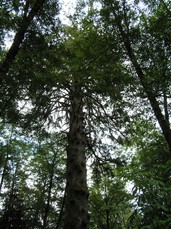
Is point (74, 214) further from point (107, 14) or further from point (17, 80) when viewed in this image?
point (107, 14)

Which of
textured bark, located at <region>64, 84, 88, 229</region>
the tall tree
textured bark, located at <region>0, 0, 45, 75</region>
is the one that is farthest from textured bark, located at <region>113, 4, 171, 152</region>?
textured bark, located at <region>0, 0, 45, 75</region>

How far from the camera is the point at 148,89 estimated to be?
491cm

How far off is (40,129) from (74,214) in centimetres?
429

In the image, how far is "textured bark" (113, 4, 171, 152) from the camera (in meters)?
4.56

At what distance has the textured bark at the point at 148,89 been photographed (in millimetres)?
4564

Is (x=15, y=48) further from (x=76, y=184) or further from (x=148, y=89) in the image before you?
(x=76, y=184)

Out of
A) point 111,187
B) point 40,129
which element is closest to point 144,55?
point 40,129

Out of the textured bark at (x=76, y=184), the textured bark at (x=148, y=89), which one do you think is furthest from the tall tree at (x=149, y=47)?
the textured bark at (x=76, y=184)

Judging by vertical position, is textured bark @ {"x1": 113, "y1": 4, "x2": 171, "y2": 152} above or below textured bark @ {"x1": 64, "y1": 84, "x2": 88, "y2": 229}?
above

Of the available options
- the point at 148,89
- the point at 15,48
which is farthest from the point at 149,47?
the point at 15,48

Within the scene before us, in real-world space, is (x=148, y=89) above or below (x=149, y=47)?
below

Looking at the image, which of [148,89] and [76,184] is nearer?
[76,184]

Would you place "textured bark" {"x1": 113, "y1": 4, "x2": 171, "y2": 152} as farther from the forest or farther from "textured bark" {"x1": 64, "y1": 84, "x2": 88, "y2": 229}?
"textured bark" {"x1": 64, "y1": 84, "x2": 88, "y2": 229}

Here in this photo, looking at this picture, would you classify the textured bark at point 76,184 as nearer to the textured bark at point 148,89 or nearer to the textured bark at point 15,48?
the textured bark at point 148,89
